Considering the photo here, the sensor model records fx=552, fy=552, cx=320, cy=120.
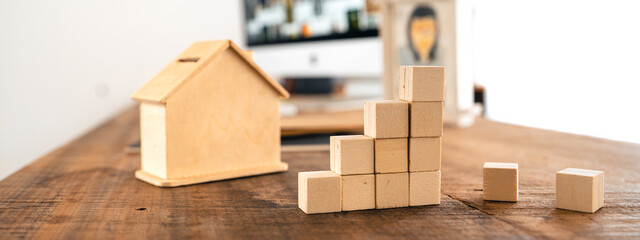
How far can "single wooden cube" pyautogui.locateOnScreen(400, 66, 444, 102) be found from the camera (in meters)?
0.74

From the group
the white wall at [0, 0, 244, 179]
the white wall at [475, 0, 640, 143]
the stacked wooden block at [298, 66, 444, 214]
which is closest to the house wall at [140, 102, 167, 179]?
the stacked wooden block at [298, 66, 444, 214]

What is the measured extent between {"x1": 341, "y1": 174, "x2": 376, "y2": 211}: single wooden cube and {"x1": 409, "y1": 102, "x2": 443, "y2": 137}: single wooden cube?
0.09 metres

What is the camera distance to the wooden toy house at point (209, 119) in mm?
893

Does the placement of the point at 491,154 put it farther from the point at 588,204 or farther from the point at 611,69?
the point at 611,69

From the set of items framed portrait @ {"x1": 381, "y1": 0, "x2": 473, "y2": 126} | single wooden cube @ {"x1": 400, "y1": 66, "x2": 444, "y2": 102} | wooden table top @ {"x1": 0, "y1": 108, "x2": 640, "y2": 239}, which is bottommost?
wooden table top @ {"x1": 0, "y1": 108, "x2": 640, "y2": 239}

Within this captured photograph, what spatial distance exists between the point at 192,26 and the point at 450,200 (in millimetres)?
2247

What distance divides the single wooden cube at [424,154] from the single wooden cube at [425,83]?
6 centimetres

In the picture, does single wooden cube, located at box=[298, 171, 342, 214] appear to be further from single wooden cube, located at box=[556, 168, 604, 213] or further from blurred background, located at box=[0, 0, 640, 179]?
blurred background, located at box=[0, 0, 640, 179]

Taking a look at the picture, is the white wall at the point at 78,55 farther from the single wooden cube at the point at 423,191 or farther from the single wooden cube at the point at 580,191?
the single wooden cube at the point at 580,191

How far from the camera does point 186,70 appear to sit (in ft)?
3.01

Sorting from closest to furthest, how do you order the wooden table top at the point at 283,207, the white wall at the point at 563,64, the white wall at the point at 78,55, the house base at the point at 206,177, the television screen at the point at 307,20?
the wooden table top at the point at 283,207, the house base at the point at 206,177, the white wall at the point at 78,55, the white wall at the point at 563,64, the television screen at the point at 307,20

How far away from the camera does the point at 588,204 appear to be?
0.68 metres

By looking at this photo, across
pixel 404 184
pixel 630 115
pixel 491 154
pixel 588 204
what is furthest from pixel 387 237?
pixel 630 115

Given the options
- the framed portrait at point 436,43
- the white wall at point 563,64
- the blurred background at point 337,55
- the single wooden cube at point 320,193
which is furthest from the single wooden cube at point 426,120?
the white wall at point 563,64
